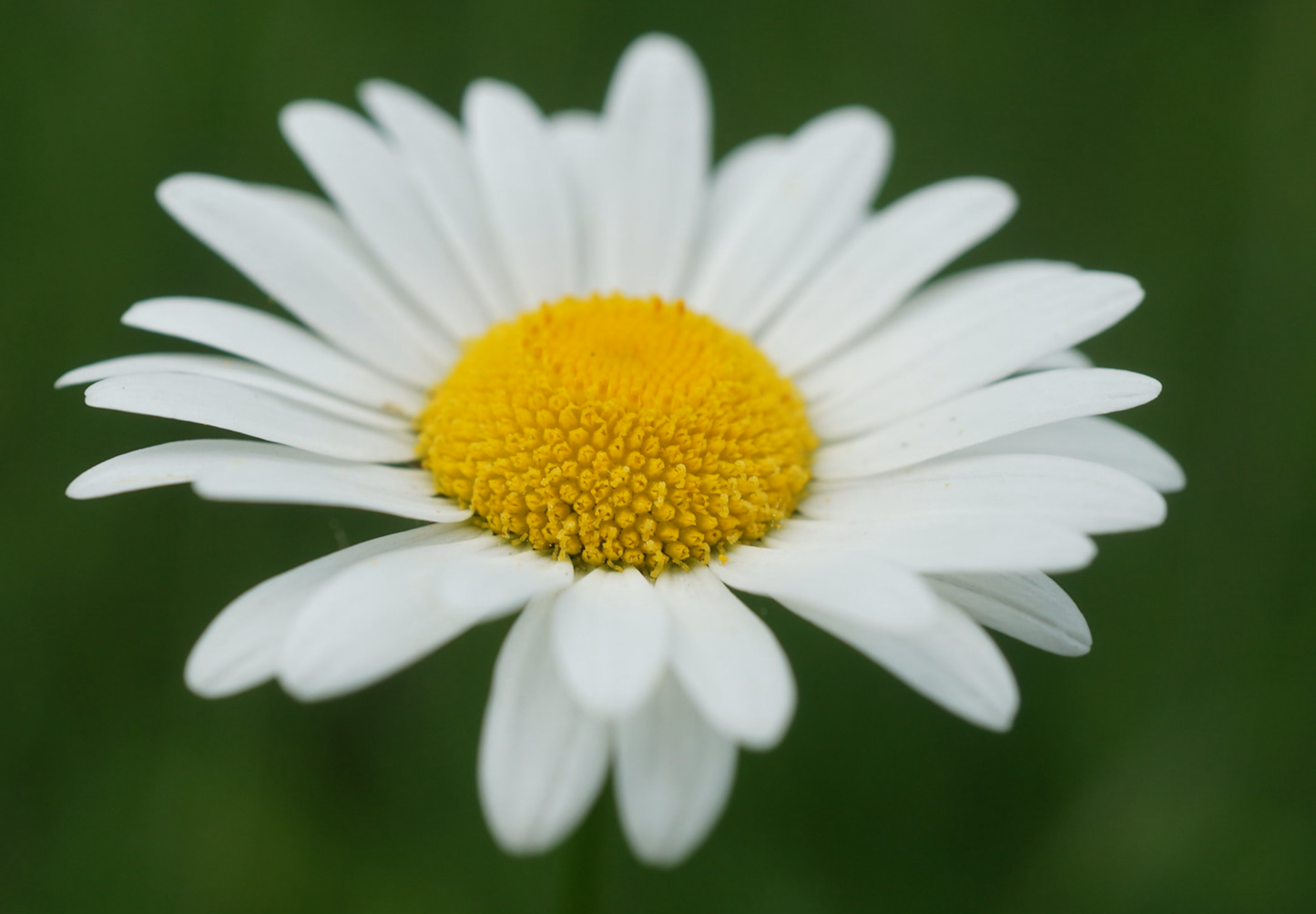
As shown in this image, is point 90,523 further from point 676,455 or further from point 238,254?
point 676,455

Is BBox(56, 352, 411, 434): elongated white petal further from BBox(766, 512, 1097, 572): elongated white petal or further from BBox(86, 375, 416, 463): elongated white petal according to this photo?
BBox(766, 512, 1097, 572): elongated white petal

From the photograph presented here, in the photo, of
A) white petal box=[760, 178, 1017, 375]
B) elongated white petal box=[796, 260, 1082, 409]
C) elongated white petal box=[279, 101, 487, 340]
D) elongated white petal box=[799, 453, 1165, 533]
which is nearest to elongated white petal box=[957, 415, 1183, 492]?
elongated white petal box=[799, 453, 1165, 533]

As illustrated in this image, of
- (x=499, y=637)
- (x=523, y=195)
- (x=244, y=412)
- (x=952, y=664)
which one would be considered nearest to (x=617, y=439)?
(x=244, y=412)

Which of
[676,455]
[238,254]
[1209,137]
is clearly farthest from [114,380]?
[1209,137]

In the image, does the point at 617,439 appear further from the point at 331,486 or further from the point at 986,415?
the point at 986,415

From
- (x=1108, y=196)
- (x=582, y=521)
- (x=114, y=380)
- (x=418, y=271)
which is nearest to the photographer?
(x=114, y=380)

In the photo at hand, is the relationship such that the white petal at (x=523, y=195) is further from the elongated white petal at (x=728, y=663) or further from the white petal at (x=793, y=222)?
the elongated white petal at (x=728, y=663)

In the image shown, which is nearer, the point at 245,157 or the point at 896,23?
the point at 245,157

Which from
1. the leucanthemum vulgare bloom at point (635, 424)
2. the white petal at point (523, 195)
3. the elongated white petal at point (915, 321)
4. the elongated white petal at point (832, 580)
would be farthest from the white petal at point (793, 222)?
the elongated white petal at point (832, 580)
